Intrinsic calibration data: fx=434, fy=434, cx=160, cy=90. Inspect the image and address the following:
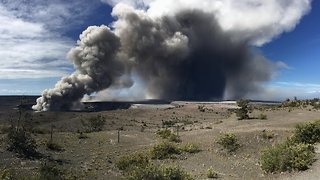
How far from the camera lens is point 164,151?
105 ft

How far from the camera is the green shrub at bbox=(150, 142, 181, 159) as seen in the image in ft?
103

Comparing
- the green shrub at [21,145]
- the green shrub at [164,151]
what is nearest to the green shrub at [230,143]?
the green shrub at [164,151]

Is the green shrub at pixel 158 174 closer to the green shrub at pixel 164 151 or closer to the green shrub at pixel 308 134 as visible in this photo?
the green shrub at pixel 164 151

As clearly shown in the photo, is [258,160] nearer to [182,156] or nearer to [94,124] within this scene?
[182,156]

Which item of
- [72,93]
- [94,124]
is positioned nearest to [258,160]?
[94,124]

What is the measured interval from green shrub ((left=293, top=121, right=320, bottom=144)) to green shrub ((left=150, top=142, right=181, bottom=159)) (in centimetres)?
889

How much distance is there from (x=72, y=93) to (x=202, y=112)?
3641cm

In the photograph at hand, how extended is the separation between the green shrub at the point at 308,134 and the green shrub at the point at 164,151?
29.2 ft

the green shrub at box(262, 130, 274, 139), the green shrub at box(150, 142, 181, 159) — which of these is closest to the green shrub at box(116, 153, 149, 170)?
the green shrub at box(150, 142, 181, 159)

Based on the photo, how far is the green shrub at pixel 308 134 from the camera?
31516 millimetres

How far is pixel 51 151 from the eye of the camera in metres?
34.1

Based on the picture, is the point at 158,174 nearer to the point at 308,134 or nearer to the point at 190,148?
the point at 190,148

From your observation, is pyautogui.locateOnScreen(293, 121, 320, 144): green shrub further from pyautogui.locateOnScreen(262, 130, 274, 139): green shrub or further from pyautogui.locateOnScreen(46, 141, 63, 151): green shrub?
pyautogui.locateOnScreen(46, 141, 63, 151): green shrub

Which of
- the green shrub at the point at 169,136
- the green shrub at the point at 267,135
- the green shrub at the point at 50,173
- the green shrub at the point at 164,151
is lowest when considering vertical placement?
the green shrub at the point at 50,173
